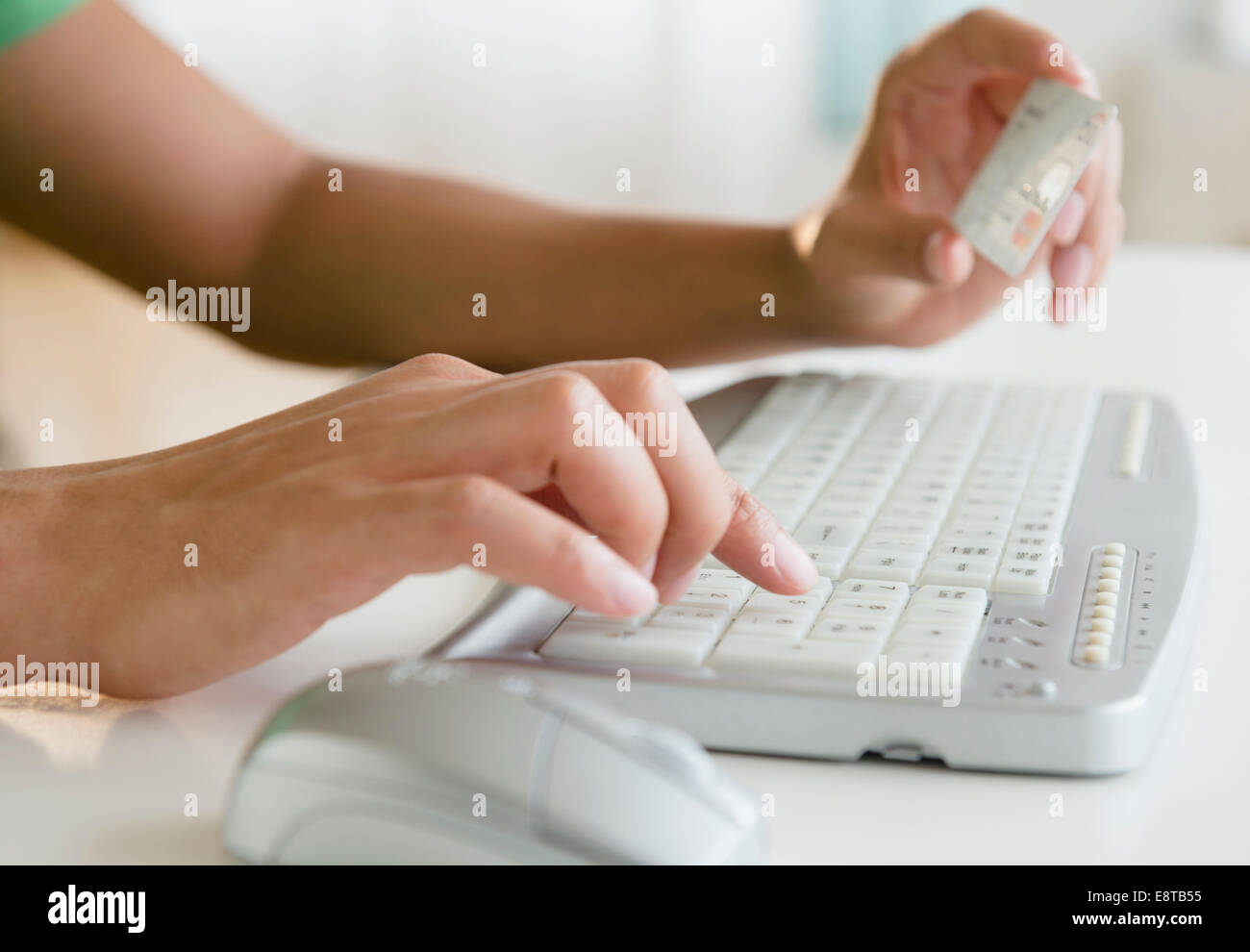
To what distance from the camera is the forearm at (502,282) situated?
1.00 m

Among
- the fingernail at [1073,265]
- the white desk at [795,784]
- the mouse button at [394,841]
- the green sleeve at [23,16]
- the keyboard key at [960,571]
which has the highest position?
the green sleeve at [23,16]

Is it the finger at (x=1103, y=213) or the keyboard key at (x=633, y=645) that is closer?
the keyboard key at (x=633, y=645)

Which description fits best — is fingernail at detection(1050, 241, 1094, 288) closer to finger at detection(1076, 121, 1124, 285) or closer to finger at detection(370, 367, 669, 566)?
finger at detection(1076, 121, 1124, 285)

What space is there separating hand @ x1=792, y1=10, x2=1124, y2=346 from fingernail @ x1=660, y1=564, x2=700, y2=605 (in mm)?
436

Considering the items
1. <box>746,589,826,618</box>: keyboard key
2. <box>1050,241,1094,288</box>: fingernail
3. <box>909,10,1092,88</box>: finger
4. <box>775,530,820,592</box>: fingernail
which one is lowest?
<box>746,589,826,618</box>: keyboard key

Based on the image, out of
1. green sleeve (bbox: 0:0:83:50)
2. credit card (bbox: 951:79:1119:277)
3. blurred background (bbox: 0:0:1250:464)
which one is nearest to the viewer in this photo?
credit card (bbox: 951:79:1119:277)

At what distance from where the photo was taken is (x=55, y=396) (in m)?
2.73

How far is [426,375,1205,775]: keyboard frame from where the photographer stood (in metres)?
0.43

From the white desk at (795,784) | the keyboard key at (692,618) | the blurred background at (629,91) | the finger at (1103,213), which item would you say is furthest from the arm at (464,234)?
the blurred background at (629,91)

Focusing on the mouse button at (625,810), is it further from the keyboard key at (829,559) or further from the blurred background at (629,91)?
the blurred background at (629,91)

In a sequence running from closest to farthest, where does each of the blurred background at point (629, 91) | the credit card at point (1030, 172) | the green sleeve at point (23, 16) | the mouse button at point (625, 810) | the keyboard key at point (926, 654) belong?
the mouse button at point (625, 810) → the keyboard key at point (926, 654) → the credit card at point (1030, 172) → the green sleeve at point (23, 16) → the blurred background at point (629, 91)

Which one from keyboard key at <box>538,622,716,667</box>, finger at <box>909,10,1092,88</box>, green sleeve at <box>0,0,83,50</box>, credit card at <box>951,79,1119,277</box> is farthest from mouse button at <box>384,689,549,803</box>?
green sleeve at <box>0,0,83,50</box>
